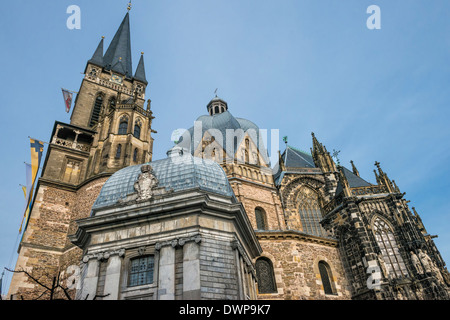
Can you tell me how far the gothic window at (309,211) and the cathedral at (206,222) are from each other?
11 cm

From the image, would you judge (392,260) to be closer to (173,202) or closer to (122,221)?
(173,202)

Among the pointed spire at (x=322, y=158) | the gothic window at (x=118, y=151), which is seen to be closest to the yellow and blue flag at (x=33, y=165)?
the gothic window at (x=118, y=151)

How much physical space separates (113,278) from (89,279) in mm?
1039

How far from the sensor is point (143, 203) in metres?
13.8

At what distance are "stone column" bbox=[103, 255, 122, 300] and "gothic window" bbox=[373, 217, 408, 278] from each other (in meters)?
16.9

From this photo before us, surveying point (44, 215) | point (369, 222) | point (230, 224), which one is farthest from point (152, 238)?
point (369, 222)

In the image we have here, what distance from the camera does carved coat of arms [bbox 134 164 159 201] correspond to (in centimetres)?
1444

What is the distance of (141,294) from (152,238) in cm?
210

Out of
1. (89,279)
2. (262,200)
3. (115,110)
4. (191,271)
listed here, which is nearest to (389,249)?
(262,200)

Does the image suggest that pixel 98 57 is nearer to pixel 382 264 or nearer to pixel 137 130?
pixel 137 130

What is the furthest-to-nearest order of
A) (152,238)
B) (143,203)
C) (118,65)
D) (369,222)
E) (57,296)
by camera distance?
(118,65) → (369,222) → (57,296) → (143,203) → (152,238)

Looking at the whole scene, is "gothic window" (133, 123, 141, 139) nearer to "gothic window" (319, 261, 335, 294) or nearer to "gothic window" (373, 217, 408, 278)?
"gothic window" (319, 261, 335, 294)

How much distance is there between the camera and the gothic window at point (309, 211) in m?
27.6
